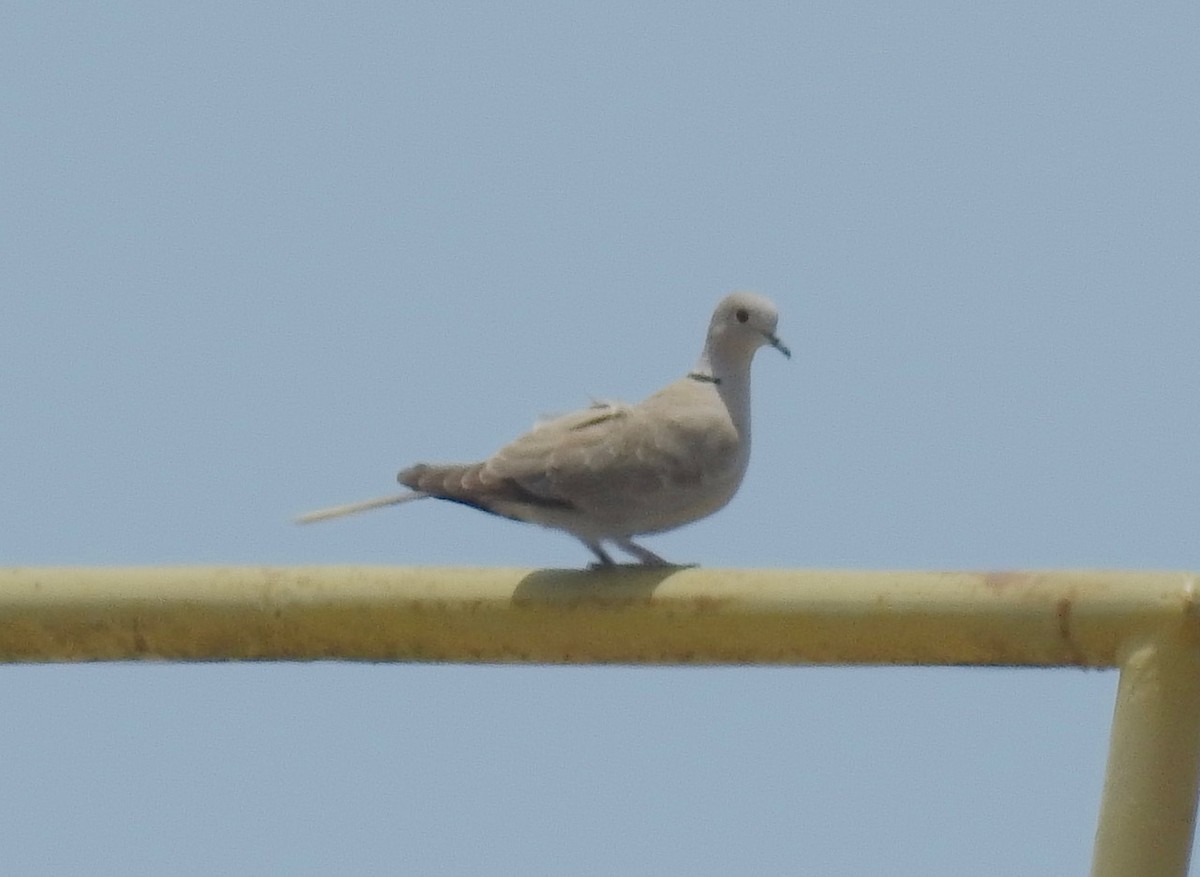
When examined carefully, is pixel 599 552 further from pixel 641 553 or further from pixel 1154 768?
pixel 1154 768

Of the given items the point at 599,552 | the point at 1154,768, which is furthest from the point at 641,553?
the point at 1154,768

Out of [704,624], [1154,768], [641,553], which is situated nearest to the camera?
[1154,768]

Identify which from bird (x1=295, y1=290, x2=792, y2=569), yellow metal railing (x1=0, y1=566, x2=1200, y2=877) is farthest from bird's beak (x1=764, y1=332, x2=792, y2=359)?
yellow metal railing (x1=0, y1=566, x2=1200, y2=877)

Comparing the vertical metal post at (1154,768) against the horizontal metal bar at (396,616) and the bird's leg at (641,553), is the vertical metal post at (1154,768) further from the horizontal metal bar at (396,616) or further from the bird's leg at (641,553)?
the bird's leg at (641,553)

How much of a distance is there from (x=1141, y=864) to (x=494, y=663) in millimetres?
1287

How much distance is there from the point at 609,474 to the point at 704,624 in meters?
1.26

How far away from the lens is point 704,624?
3807 mm

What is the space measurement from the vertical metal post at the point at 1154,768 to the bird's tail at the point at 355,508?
2.10 meters

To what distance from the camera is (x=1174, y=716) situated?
3.43 metres

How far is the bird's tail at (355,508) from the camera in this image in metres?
4.89

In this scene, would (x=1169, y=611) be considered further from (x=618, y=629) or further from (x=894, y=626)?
(x=618, y=629)

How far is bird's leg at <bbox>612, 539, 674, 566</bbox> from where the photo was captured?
4.83 m

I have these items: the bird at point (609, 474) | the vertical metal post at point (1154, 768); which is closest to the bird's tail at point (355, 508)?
the bird at point (609, 474)

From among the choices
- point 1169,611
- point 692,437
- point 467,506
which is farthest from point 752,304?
point 1169,611
